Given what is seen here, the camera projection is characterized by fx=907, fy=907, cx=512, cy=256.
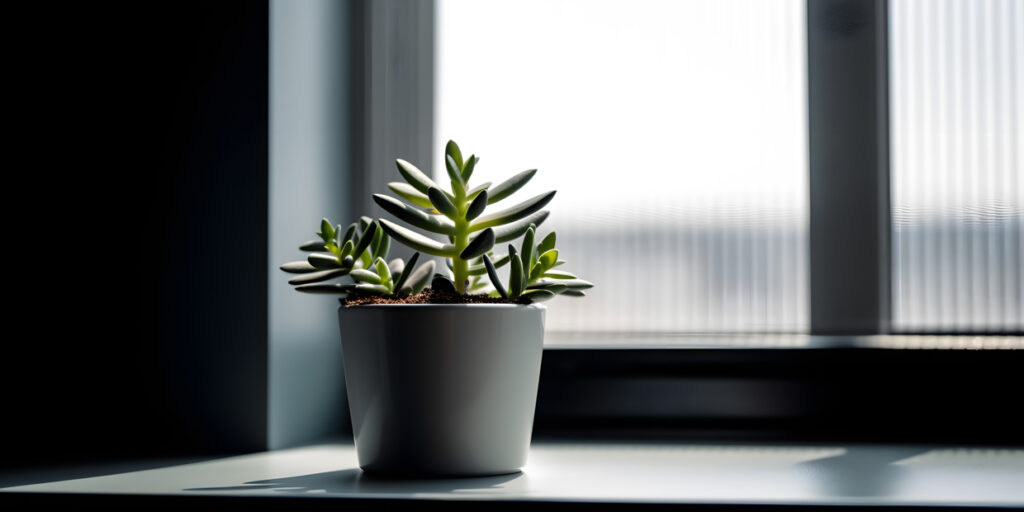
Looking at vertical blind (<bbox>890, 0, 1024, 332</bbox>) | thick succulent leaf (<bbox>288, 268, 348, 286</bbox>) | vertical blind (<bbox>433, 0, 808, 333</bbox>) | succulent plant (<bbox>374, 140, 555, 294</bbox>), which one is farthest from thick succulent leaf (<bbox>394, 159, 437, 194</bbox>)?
vertical blind (<bbox>890, 0, 1024, 332</bbox>)

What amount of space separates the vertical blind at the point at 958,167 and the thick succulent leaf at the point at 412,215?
607mm

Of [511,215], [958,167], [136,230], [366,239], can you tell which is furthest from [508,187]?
[958,167]

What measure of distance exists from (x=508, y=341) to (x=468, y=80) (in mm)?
523

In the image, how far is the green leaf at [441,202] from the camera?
2.51 ft

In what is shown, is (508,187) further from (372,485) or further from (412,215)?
(372,485)

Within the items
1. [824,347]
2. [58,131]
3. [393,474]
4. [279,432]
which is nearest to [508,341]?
[393,474]

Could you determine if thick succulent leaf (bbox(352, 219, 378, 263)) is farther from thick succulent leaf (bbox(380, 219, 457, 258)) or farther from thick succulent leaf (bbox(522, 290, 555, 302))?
thick succulent leaf (bbox(522, 290, 555, 302))

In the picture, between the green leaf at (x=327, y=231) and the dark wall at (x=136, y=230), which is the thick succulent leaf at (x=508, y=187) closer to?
the green leaf at (x=327, y=231)

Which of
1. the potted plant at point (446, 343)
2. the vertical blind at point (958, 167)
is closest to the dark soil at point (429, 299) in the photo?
the potted plant at point (446, 343)

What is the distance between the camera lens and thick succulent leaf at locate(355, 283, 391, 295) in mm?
796

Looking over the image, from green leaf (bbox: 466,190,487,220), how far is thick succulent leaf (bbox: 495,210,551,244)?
0.04 metres

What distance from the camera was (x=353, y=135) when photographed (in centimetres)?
120

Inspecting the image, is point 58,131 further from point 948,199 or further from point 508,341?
point 948,199

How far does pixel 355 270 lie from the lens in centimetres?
81
